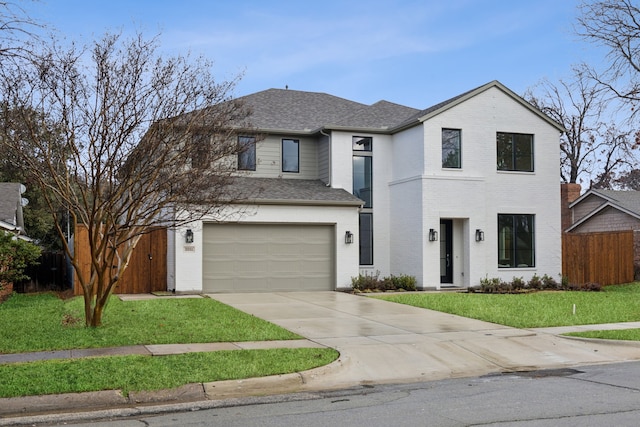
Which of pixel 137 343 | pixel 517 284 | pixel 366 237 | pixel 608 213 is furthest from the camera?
pixel 608 213

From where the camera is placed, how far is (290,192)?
24219 millimetres

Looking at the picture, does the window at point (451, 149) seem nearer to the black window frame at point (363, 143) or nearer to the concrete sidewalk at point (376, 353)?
the black window frame at point (363, 143)

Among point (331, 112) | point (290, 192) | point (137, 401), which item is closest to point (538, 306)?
point (290, 192)

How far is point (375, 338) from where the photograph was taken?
13164 millimetres

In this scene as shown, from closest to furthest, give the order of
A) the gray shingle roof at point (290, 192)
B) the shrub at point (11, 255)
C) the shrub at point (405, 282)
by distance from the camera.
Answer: the shrub at point (11, 255) < the gray shingle roof at point (290, 192) < the shrub at point (405, 282)

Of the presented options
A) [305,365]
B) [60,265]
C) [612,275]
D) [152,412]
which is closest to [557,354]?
[305,365]

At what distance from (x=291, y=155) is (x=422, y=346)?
50.6ft

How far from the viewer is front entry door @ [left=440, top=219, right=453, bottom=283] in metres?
→ 25.4

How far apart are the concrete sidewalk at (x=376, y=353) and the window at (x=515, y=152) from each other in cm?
1020

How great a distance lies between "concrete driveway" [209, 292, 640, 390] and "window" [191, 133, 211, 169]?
3897mm

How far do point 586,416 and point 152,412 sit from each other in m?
4.94

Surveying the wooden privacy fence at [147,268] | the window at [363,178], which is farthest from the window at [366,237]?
the wooden privacy fence at [147,268]

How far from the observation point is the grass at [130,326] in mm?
12133

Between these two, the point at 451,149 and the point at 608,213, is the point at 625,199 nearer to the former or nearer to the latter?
the point at 608,213
